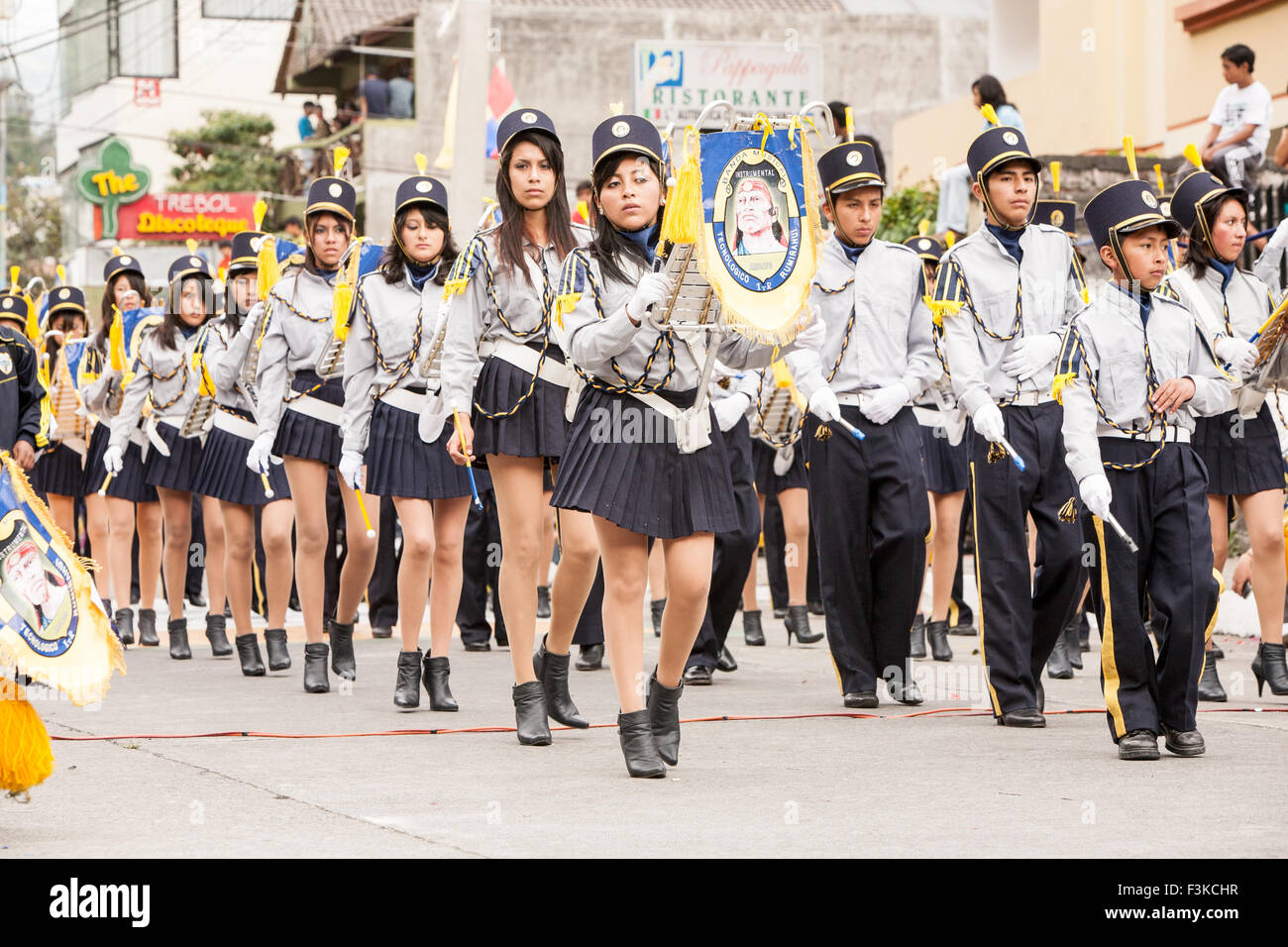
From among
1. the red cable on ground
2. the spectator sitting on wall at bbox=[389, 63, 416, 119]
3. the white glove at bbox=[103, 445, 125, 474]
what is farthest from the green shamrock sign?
the red cable on ground

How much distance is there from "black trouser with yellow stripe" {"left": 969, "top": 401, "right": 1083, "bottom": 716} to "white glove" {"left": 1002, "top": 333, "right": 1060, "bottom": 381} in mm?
163

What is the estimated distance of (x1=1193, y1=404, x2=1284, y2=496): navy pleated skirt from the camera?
8.62 metres

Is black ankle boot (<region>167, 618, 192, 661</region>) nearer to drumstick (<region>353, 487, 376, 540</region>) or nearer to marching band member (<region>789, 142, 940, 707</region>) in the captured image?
drumstick (<region>353, 487, 376, 540</region>)

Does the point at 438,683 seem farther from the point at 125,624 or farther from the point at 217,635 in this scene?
the point at 125,624

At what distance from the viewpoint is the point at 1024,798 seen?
Result: 587 centimetres

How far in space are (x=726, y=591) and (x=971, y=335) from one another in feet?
7.35

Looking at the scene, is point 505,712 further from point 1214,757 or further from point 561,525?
point 1214,757

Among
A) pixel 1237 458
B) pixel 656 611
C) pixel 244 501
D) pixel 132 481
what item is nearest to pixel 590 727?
pixel 244 501

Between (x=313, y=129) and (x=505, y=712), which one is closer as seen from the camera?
(x=505, y=712)

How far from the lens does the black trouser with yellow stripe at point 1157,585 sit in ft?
22.3

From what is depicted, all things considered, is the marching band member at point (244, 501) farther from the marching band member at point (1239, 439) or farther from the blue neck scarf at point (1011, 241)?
the marching band member at point (1239, 439)

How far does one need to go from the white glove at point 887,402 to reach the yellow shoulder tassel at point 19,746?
3929mm

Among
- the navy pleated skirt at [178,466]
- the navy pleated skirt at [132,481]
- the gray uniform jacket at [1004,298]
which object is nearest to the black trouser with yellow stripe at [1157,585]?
the gray uniform jacket at [1004,298]
